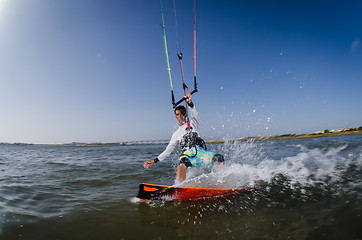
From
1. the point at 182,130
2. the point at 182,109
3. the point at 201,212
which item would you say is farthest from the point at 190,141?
the point at 201,212

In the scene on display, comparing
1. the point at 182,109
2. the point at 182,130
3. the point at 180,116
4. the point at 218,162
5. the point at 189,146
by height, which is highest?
the point at 182,109

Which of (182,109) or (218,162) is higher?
(182,109)

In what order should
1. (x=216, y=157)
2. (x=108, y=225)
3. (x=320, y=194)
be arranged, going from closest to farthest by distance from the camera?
(x=108, y=225), (x=320, y=194), (x=216, y=157)

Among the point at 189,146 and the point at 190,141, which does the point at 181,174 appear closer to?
the point at 189,146

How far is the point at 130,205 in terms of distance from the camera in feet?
12.6

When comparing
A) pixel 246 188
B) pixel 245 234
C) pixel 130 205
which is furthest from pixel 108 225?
pixel 246 188

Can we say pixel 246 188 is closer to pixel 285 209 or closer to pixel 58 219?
pixel 285 209

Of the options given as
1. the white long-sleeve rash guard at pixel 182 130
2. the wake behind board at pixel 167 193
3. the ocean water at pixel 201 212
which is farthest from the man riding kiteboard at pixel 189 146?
the wake behind board at pixel 167 193

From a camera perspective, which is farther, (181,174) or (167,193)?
(181,174)

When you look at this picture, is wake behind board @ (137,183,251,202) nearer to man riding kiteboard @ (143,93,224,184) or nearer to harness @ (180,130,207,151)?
man riding kiteboard @ (143,93,224,184)

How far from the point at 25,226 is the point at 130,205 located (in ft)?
5.60

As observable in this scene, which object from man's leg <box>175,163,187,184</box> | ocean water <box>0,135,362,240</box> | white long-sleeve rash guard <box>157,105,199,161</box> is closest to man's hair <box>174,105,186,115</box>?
white long-sleeve rash guard <box>157,105,199,161</box>

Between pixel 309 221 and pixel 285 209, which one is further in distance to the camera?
pixel 285 209

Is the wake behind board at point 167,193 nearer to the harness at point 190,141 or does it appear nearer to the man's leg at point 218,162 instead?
the man's leg at point 218,162
